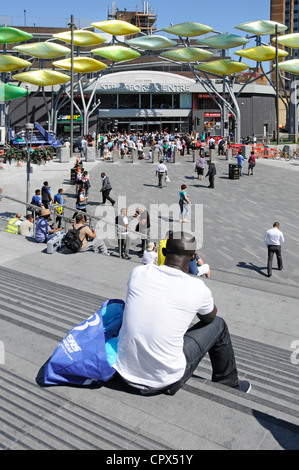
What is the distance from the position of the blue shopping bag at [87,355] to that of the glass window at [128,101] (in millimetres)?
56854

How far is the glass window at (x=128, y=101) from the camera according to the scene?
192 feet

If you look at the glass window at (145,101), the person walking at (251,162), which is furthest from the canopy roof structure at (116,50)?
the person walking at (251,162)

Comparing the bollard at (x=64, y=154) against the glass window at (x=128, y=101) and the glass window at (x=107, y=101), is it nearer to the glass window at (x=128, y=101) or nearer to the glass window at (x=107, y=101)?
the glass window at (x=107, y=101)

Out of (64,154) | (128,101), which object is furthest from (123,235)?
(128,101)

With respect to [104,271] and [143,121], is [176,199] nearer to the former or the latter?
[104,271]

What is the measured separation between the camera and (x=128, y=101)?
5869cm

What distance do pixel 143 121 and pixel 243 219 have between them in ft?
138

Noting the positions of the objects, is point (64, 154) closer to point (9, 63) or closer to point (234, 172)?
point (234, 172)

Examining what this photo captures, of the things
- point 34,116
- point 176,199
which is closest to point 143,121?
point 34,116

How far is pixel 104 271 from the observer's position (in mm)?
10148

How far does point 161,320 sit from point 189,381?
937 millimetres

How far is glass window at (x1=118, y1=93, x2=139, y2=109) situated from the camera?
192ft

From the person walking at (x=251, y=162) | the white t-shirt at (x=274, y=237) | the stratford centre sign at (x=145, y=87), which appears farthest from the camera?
the stratford centre sign at (x=145, y=87)

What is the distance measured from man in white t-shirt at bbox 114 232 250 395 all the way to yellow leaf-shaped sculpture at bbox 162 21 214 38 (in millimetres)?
46343
